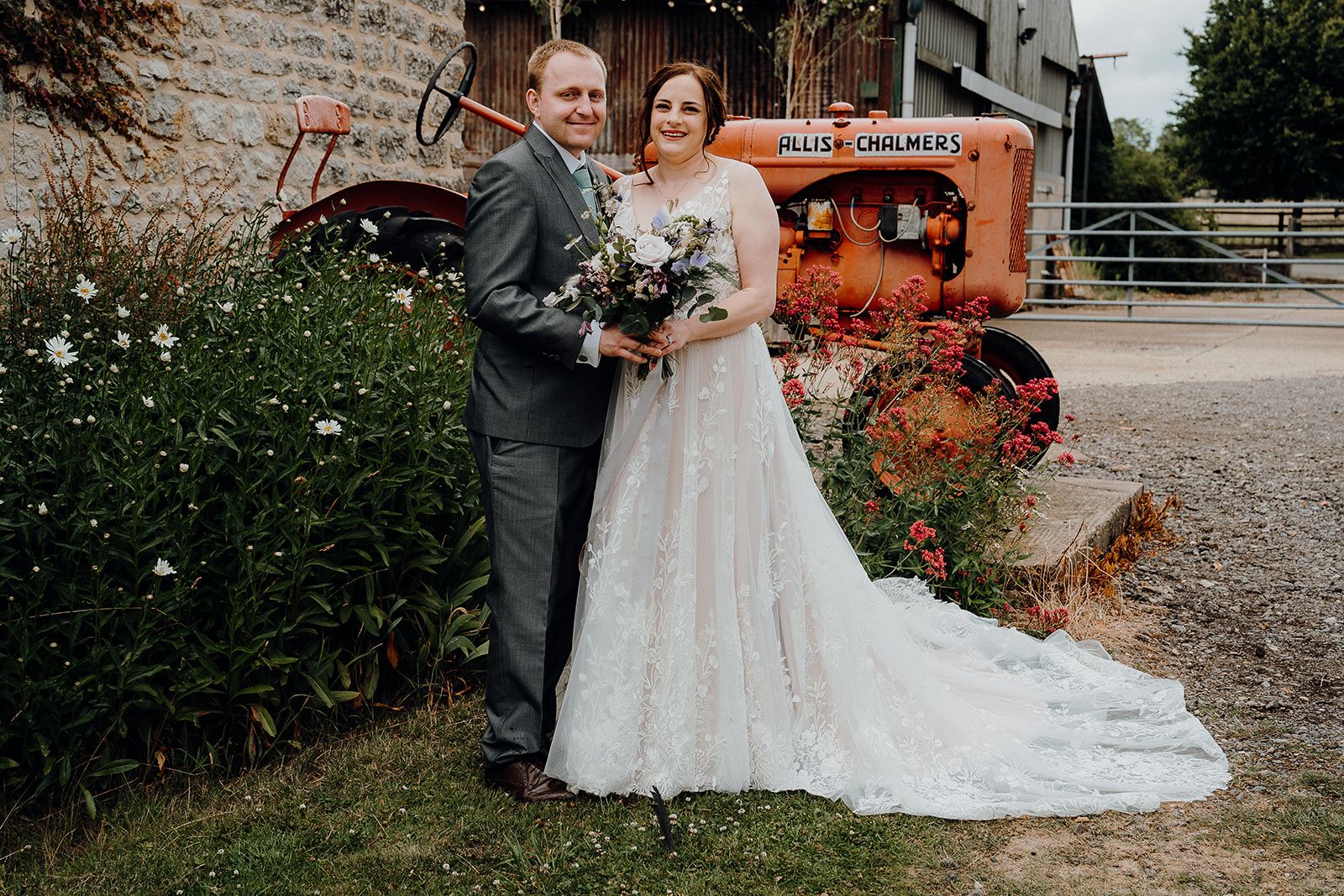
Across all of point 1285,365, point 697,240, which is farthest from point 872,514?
point 1285,365

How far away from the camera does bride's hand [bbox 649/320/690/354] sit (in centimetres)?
303

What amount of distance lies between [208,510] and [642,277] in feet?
4.39

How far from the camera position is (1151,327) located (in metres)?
14.3

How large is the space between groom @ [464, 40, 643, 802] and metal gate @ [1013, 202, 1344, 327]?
32.2 feet

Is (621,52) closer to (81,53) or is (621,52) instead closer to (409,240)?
(81,53)

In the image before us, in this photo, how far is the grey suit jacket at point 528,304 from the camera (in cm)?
296

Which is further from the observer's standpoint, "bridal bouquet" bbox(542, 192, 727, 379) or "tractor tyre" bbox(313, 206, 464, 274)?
"tractor tyre" bbox(313, 206, 464, 274)

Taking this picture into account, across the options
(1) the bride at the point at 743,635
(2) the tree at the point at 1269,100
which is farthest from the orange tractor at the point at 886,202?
(2) the tree at the point at 1269,100

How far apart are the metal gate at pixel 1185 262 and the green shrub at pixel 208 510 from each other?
9.80 meters

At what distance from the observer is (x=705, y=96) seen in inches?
124

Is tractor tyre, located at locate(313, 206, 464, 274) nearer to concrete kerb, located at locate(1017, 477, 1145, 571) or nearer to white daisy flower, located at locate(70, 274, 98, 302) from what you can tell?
white daisy flower, located at locate(70, 274, 98, 302)

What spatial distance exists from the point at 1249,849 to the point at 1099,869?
39cm

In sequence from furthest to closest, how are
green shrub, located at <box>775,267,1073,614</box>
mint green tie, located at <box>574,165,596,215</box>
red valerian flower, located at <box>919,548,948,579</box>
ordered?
green shrub, located at <box>775,267,1073,614</box> < red valerian flower, located at <box>919,548,948,579</box> < mint green tie, located at <box>574,165,596,215</box>

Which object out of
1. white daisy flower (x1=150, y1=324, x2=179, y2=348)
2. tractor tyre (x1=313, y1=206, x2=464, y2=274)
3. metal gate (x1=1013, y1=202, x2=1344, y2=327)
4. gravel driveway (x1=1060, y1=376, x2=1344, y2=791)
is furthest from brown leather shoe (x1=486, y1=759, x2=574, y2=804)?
metal gate (x1=1013, y1=202, x2=1344, y2=327)
